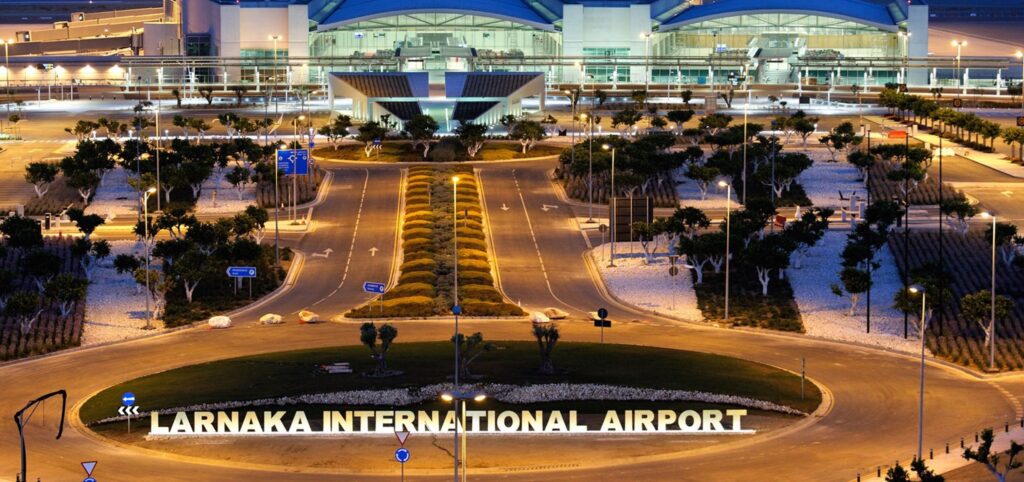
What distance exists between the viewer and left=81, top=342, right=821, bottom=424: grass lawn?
10606 centimetres

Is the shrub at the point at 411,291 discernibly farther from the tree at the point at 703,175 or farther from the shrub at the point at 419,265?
the tree at the point at 703,175

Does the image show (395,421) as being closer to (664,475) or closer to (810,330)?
(664,475)

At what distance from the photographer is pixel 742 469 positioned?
91.3 meters

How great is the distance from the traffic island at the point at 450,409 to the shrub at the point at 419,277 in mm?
25950

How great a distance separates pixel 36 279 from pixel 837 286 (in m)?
57.8

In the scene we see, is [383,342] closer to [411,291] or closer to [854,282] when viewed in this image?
[411,291]

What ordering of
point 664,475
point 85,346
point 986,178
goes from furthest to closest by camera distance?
point 986,178, point 85,346, point 664,475

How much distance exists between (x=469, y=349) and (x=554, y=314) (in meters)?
23.3

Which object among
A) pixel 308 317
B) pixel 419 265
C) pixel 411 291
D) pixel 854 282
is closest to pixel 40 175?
pixel 419 265

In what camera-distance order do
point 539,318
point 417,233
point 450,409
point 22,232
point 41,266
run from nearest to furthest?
point 450,409 → point 539,318 → point 41,266 → point 22,232 → point 417,233

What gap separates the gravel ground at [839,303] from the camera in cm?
12962

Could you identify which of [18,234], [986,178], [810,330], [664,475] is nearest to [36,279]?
[18,234]

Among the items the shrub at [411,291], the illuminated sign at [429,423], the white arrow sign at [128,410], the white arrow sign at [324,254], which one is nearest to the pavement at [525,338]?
the white arrow sign at [324,254]

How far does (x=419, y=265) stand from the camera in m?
148
